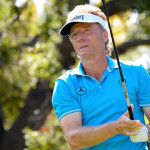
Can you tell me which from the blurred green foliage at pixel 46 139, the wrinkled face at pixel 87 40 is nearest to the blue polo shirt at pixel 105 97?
the wrinkled face at pixel 87 40

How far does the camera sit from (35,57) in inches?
435

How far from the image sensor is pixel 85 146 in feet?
8.29

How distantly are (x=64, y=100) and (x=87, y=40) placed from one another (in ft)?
1.39

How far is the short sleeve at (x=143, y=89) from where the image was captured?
2.67 m

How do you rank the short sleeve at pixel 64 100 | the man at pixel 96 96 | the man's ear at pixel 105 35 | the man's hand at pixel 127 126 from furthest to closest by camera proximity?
1. the man's ear at pixel 105 35
2. the short sleeve at pixel 64 100
3. the man at pixel 96 96
4. the man's hand at pixel 127 126

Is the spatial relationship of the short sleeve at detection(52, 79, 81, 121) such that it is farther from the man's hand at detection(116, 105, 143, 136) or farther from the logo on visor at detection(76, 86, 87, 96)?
the man's hand at detection(116, 105, 143, 136)

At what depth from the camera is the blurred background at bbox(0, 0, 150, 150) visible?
1026cm

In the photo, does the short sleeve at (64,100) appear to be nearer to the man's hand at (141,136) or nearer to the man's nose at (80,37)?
the man's nose at (80,37)

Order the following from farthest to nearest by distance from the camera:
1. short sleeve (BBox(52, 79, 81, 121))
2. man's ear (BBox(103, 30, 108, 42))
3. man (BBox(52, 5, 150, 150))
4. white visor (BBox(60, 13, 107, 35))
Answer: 1. man's ear (BBox(103, 30, 108, 42))
2. white visor (BBox(60, 13, 107, 35))
3. short sleeve (BBox(52, 79, 81, 121))
4. man (BBox(52, 5, 150, 150))

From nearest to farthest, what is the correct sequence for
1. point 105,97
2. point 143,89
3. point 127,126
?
point 127,126 < point 105,97 < point 143,89

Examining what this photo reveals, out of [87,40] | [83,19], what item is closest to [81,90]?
[87,40]

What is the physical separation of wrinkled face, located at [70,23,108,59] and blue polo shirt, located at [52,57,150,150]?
0.41 feet

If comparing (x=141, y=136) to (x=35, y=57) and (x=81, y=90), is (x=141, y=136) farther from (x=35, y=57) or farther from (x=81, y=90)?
(x=35, y=57)

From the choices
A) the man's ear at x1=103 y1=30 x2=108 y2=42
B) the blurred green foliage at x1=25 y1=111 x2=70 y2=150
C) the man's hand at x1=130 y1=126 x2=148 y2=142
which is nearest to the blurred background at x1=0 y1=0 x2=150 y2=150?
the blurred green foliage at x1=25 y1=111 x2=70 y2=150
